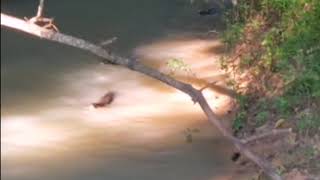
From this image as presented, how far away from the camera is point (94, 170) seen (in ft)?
22.8

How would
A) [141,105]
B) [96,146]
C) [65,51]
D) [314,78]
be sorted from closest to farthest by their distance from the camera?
1. [314,78]
2. [96,146]
3. [141,105]
4. [65,51]

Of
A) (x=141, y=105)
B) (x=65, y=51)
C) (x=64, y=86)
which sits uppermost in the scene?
(x=65, y=51)

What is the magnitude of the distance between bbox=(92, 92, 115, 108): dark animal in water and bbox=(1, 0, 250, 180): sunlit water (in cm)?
7

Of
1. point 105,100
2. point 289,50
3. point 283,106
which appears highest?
point 105,100

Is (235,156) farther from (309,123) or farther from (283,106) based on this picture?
(309,123)

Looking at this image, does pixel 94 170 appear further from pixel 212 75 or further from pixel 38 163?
pixel 212 75

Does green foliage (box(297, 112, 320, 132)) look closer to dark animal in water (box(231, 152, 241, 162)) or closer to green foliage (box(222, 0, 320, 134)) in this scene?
green foliage (box(222, 0, 320, 134))

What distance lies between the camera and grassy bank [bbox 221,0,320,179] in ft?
19.8

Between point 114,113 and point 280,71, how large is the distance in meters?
1.91

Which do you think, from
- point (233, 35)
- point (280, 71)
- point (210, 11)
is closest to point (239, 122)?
point (280, 71)

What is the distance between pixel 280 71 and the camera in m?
7.10

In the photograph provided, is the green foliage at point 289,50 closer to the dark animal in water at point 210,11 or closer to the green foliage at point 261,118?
the green foliage at point 261,118

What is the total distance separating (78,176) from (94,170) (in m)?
0.18

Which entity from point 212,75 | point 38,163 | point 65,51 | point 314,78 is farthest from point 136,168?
point 65,51
